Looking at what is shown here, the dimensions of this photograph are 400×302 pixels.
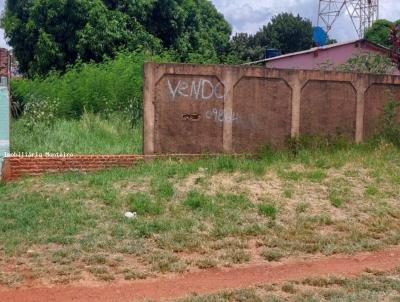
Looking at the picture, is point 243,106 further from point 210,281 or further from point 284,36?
point 284,36

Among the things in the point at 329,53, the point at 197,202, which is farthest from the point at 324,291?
the point at 329,53

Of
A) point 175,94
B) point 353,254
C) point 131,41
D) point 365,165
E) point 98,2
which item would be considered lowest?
point 353,254

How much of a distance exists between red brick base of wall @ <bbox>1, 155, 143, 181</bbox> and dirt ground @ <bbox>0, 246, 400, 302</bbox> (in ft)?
14.0

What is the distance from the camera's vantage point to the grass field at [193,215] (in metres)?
5.71

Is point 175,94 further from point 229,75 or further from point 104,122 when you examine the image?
point 104,122

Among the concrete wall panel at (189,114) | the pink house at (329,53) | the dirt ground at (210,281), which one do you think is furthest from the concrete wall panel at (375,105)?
the pink house at (329,53)

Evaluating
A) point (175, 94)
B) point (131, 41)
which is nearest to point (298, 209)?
point (175, 94)

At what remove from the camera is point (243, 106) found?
402 inches

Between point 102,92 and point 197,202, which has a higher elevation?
point 102,92

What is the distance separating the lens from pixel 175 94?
987 centimetres

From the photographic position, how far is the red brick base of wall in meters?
8.95

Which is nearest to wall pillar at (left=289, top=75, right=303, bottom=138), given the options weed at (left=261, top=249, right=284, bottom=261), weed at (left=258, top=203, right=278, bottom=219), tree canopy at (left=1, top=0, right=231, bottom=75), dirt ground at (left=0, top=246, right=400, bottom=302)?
weed at (left=258, top=203, right=278, bottom=219)

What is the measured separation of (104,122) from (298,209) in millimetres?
5710

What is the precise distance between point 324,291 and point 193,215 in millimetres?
2435
